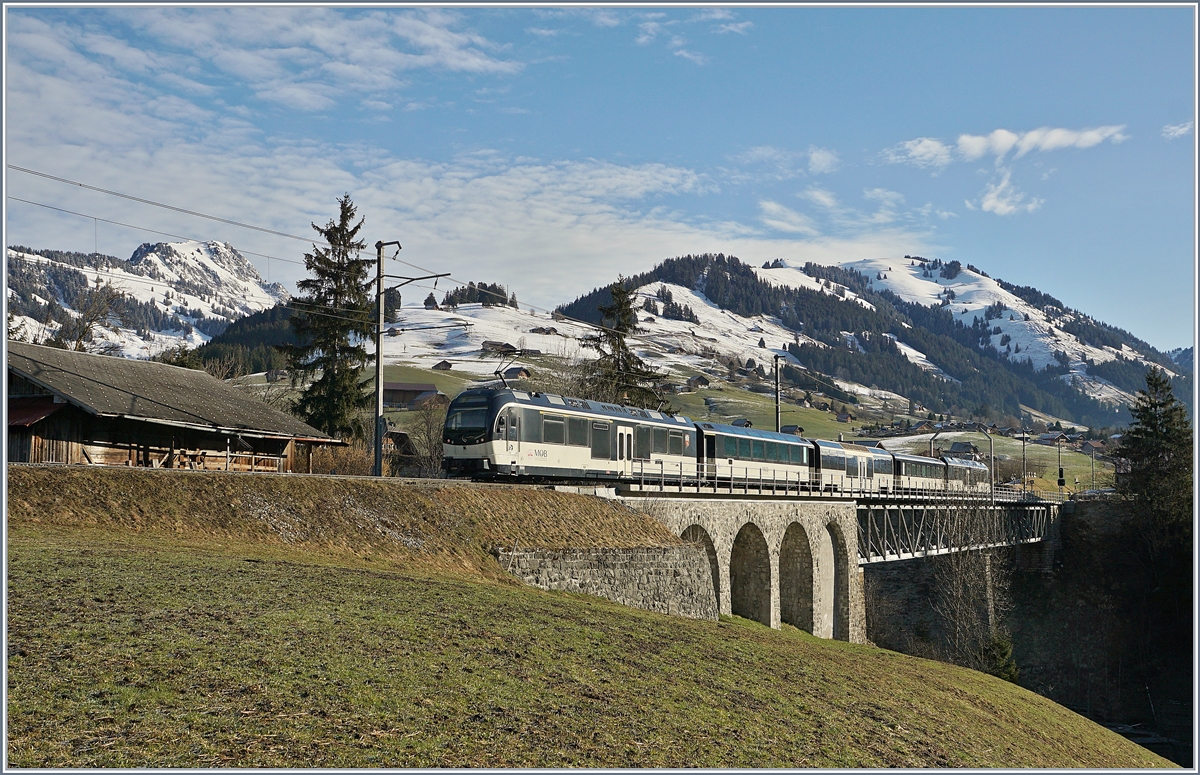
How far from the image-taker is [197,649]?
10.6 meters

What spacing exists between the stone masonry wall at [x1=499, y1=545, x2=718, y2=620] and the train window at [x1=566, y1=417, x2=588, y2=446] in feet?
19.3

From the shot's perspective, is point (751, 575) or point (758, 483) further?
point (758, 483)

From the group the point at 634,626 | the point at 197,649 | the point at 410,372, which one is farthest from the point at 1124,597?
the point at 410,372

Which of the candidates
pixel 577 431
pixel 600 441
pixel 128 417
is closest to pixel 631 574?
pixel 577 431

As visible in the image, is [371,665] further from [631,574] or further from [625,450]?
[625,450]

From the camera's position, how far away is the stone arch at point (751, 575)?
40250mm

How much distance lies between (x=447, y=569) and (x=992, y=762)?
1212 centimetres

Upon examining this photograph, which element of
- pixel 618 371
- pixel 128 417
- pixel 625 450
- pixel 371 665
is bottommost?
pixel 371 665

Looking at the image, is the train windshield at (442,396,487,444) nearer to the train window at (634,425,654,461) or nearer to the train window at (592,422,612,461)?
the train window at (592,422,612,461)

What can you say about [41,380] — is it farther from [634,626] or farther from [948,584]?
[948,584]

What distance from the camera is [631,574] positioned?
83.0ft

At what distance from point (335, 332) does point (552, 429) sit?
67.8 feet

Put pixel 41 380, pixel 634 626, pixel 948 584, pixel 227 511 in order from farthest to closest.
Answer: pixel 948 584
pixel 41 380
pixel 227 511
pixel 634 626

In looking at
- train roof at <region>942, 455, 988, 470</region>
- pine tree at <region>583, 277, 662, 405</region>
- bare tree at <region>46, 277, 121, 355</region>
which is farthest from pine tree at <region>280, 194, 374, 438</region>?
train roof at <region>942, 455, 988, 470</region>
